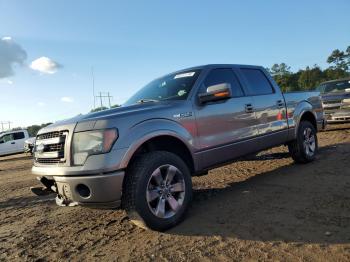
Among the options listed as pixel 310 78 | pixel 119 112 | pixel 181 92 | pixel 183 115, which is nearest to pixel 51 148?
pixel 119 112

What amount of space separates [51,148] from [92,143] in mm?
666

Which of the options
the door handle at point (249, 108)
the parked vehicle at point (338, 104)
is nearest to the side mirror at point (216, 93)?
the door handle at point (249, 108)

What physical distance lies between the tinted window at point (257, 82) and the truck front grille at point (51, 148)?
3117 mm

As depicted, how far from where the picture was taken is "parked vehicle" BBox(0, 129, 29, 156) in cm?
2468

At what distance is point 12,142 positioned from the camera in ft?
82.2

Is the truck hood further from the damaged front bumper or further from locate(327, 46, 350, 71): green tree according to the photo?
locate(327, 46, 350, 71): green tree

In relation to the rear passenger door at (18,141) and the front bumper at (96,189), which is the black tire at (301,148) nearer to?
the front bumper at (96,189)

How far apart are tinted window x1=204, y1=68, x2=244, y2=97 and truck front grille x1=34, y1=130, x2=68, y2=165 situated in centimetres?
208

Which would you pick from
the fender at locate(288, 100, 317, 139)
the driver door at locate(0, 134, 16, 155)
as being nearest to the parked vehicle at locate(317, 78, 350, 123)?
the fender at locate(288, 100, 317, 139)

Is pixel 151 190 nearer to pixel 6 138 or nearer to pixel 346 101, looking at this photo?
pixel 346 101

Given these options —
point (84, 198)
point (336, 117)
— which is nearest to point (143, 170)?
point (84, 198)

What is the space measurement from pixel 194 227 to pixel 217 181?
92.5 inches

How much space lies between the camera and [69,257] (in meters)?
3.49

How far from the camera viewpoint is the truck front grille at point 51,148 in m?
3.78
